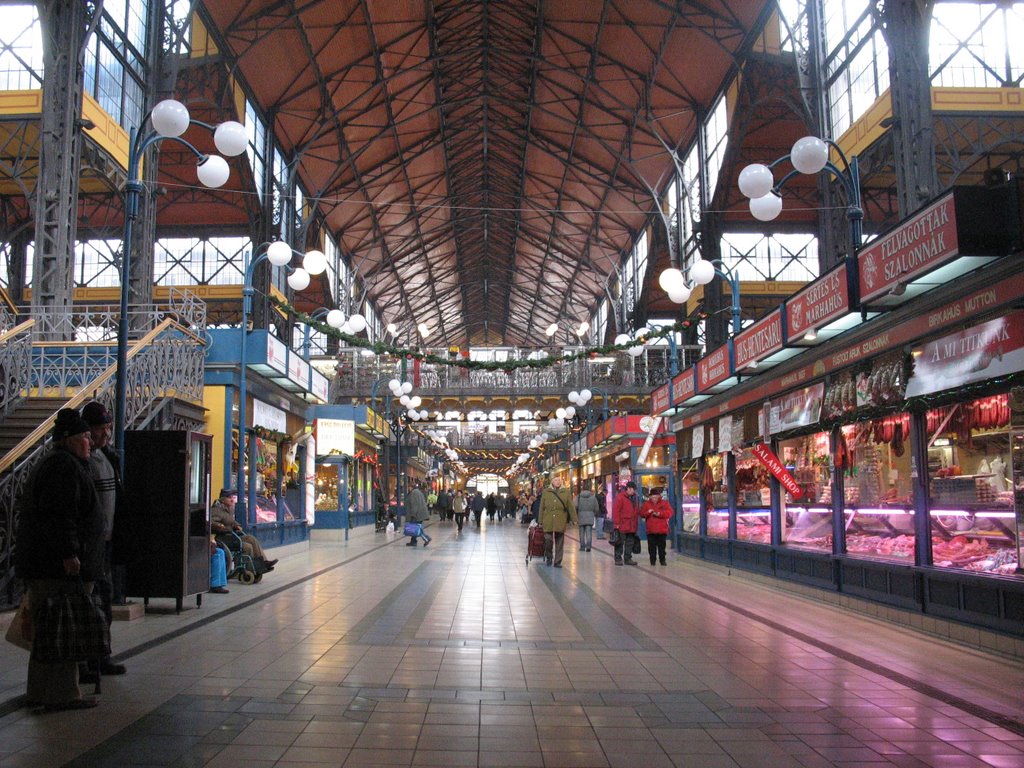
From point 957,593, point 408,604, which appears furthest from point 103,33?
point 957,593

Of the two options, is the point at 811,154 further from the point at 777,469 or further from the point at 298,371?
the point at 298,371

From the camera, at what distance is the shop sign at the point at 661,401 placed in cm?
1875

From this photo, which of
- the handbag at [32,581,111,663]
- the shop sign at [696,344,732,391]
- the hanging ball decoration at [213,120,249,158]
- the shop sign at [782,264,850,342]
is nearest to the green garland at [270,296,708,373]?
the shop sign at [696,344,732,391]

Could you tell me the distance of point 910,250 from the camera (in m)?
7.65

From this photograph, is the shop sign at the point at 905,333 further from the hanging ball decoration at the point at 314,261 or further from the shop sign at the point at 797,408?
the hanging ball decoration at the point at 314,261

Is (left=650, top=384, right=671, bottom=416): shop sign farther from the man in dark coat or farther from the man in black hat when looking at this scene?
the man in dark coat

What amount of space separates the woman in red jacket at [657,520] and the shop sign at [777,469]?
3.29m

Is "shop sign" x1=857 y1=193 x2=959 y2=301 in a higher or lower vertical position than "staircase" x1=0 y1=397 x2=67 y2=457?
higher

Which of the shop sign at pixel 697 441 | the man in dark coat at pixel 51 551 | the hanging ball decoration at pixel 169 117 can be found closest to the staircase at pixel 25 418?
the hanging ball decoration at pixel 169 117

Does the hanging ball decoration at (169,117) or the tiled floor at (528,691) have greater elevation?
the hanging ball decoration at (169,117)

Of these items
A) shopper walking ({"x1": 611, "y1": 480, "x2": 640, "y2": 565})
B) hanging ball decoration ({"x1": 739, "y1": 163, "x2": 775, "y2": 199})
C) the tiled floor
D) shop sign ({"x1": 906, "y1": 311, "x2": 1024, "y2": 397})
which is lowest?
the tiled floor

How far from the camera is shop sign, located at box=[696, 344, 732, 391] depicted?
1390 centimetres

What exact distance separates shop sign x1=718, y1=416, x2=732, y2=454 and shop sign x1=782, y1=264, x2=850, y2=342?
4581 millimetres

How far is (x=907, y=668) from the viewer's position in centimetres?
665
